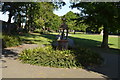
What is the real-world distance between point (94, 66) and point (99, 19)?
785 cm

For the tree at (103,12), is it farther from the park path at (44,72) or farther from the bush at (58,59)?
the park path at (44,72)

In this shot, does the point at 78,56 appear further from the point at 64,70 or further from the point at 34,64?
the point at 34,64

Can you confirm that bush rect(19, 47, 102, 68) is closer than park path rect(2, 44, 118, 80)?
No

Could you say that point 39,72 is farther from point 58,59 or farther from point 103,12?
point 103,12

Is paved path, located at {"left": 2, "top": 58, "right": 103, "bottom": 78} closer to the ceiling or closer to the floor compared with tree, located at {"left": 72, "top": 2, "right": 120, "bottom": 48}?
closer to the floor

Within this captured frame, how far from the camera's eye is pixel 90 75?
315 inches

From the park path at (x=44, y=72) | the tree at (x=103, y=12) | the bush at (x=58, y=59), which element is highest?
the tree at (x=103, y=12)

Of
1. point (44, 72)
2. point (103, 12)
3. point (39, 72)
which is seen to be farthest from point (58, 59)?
point (103, 12)

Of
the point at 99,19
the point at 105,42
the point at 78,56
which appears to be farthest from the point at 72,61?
the point at 105,42

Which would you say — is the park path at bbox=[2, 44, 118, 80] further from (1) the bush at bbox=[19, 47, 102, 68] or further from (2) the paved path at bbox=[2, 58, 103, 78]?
(1) the bush at bbox=[19, 47, 102, 68]

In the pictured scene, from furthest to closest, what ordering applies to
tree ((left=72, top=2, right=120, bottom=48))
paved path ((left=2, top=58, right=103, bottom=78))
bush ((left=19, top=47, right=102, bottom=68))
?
tree ((left=72, top=2, right=120, bottom=48)) → bush ((left=19, top=47, right=102, bottom=68)) → paved path ((left=2, top=58, right=103, bottom=78))

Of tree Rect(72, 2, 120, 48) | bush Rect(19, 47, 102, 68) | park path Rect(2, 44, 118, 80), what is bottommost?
park path Rect(2, 44, 118, 80)

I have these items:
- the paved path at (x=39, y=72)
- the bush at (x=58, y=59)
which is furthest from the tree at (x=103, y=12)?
the paved path at (x=39, y=72)

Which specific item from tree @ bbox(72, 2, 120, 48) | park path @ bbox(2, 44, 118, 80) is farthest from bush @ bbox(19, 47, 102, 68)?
tree @ bbox(72, 2, 120, 48)
